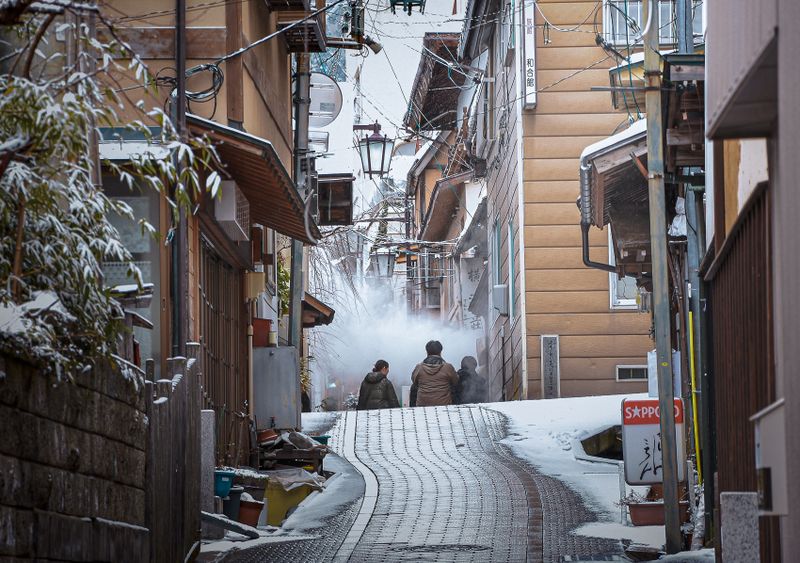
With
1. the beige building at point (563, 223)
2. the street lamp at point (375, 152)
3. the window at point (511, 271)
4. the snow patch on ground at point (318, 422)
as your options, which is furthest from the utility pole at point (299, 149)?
the window at point (511, 271)

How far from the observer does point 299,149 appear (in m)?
21.4

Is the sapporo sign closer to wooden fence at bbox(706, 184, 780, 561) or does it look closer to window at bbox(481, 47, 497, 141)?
wooden fence at bbox(706, 184, 780, 561)

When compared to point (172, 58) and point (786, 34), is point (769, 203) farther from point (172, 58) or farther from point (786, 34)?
point (172, 58)

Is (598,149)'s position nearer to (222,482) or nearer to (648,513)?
(648,513)

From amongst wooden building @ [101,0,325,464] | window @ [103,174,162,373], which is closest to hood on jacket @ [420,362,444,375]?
wooden building @ [101,0,325,464]

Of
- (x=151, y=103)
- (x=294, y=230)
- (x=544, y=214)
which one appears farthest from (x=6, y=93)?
(x=544, y=214)

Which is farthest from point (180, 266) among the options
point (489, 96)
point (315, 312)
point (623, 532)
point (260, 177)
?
point (489, 96)

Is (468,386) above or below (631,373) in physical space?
below

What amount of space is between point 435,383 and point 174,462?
49.8 feet

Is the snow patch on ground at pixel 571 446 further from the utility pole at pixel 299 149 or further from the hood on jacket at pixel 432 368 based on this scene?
the utility pole at pixel 299 149

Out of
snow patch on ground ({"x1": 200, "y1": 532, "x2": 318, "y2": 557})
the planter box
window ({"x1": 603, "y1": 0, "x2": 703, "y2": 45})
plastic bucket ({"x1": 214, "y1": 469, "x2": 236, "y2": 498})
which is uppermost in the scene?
window ({"x1": 603, "y1": 0, "x2": 703, "y2": 45})

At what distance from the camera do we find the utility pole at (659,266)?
11.9 meters

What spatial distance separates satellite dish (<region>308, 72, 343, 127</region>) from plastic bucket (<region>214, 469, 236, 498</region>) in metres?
11.5

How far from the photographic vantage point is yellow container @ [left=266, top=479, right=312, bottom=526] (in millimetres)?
14883
